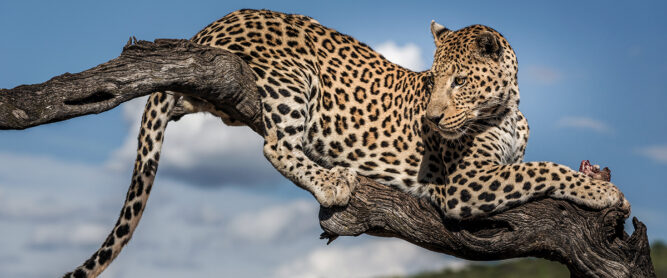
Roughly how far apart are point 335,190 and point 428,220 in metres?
1.21

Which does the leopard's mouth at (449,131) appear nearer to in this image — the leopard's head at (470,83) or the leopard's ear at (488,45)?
the leopard's head at (470,83)

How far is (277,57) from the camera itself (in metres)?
8.13

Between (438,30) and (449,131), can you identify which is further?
(438,30)

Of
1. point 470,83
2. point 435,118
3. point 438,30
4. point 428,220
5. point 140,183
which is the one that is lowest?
point 428,220

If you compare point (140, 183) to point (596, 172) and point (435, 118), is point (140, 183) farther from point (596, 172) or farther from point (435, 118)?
point (596, 172)

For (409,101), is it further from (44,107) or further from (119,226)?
(44,107)

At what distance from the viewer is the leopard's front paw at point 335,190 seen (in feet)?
25.1

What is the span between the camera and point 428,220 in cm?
811

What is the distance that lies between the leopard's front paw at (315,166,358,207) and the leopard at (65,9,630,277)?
0.01 meters

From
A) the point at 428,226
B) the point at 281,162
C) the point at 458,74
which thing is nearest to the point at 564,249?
the point at 428,226

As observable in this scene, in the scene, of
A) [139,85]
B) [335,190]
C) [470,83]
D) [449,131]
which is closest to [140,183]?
[139,85]

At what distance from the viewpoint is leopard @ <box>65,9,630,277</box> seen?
770 cm

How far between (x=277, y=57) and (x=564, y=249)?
388 centimetres

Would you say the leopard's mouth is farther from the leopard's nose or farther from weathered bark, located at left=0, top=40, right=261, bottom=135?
weathered bark, located at left=0, top=40, right=261, bottom=135
